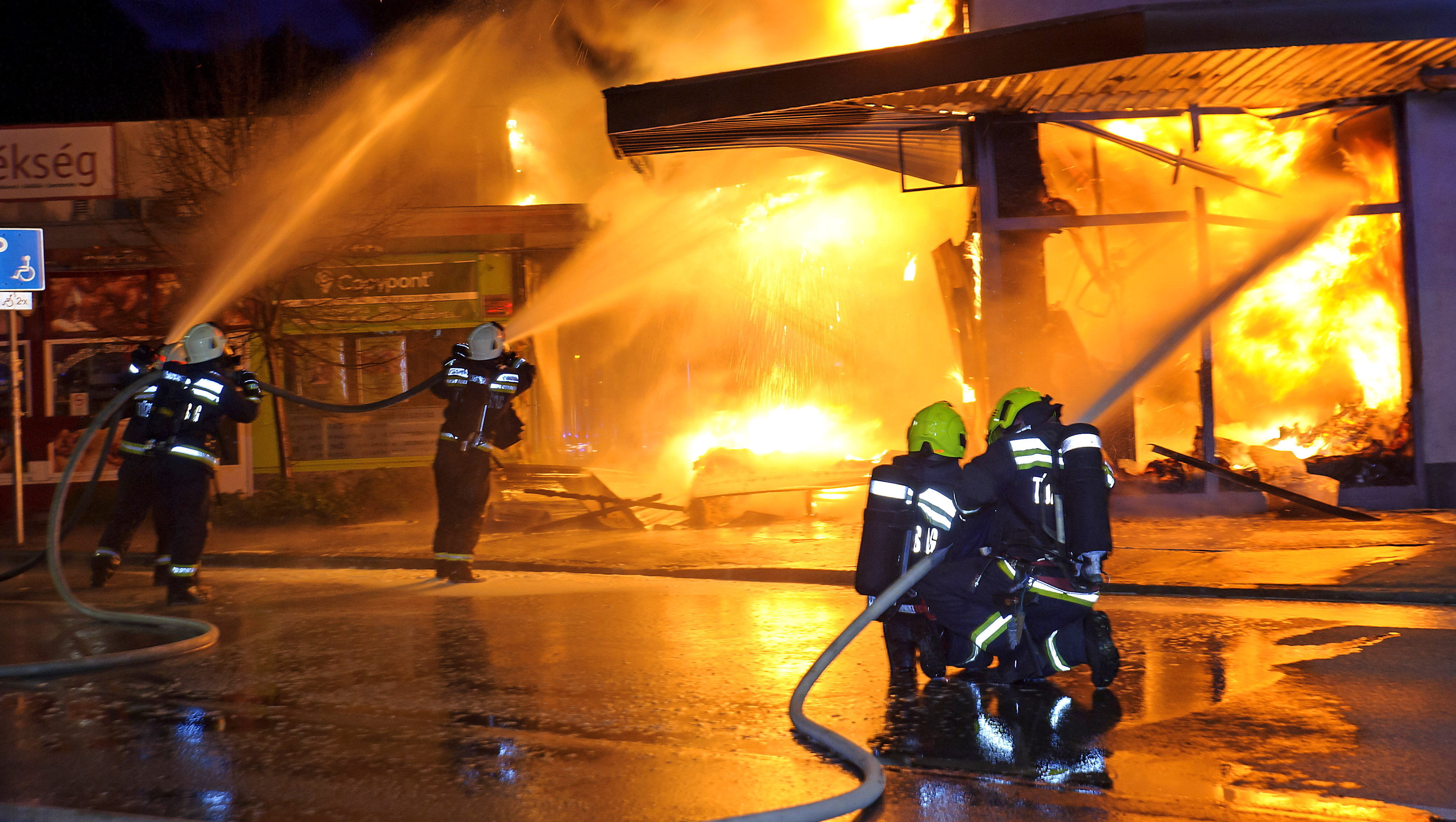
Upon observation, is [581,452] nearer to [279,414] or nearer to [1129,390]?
[279,414]

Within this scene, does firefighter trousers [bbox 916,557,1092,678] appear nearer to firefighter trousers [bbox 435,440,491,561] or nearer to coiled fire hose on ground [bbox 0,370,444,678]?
coiled fire hose on ground [bbox 0,370,444,678]

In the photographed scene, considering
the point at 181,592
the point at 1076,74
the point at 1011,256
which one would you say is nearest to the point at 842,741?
the point at 181,592

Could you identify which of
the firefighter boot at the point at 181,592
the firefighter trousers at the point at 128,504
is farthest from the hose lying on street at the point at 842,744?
the firefighter trousers at the point at 128,504

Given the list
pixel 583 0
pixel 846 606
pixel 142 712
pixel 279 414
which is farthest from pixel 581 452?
pixel 142 712

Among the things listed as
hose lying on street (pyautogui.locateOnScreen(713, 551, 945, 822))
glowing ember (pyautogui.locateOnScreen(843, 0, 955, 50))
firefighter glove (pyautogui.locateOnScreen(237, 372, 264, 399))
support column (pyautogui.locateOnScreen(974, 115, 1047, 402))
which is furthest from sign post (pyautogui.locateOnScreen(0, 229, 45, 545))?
hose lying on street (pyautogui.locateOnScreen(713, 551, 945, 822))

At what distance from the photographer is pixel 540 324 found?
546 inches

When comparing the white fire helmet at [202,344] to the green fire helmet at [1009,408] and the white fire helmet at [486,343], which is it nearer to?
the white fire helmet at [486,343]

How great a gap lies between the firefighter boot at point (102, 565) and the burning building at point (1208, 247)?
17.9ft

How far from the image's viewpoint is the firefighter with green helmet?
4773 millimetres

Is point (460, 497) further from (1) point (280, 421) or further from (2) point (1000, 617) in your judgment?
(1) point (280, 421)

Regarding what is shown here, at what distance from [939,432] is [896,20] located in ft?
26.0

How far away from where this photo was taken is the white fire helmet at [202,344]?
806 cm

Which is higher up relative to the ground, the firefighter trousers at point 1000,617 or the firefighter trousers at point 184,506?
the firefighter trousers at point 184,506

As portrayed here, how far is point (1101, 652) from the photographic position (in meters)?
4.79
